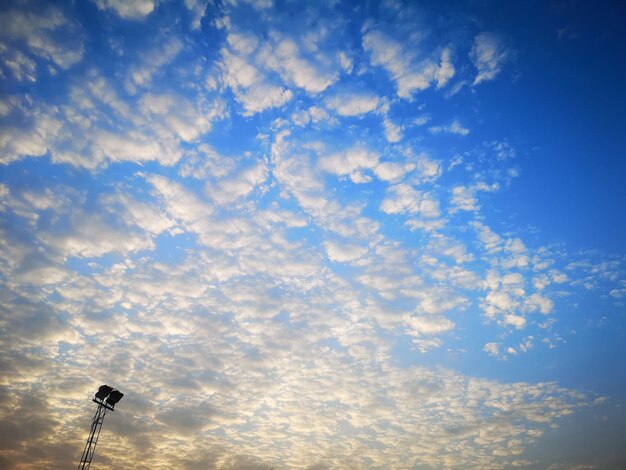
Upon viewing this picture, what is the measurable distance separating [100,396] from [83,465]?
4511 millimetres

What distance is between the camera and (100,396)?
2542 cm

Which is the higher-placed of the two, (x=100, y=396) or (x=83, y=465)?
(x=100, y=396)

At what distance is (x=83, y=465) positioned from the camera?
913 inches

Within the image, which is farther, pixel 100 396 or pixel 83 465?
pixel 100 396
